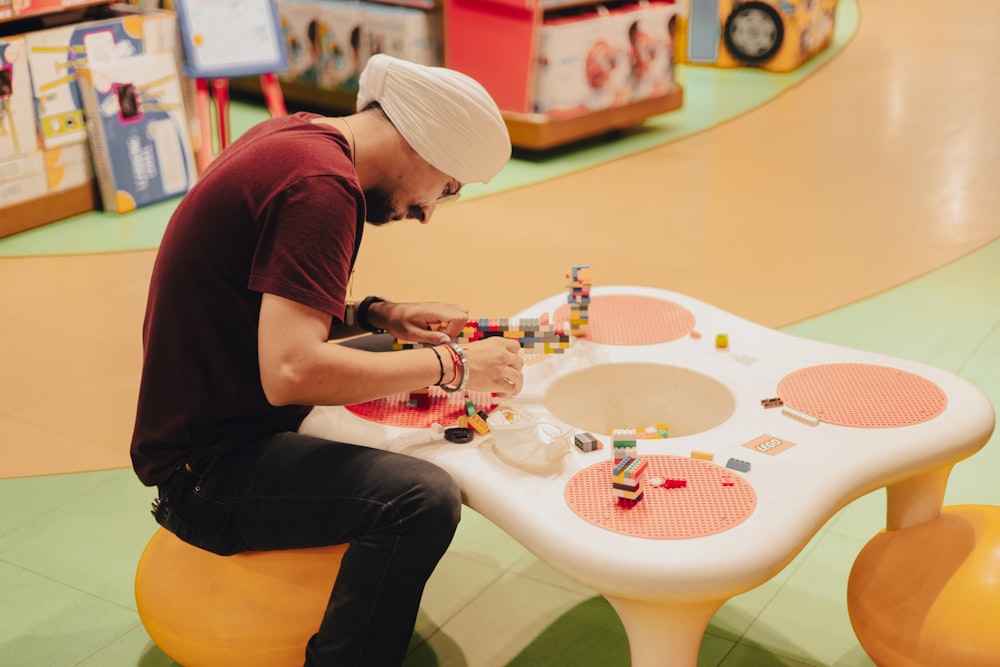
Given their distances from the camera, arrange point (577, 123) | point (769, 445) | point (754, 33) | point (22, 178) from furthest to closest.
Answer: point (754, 33) → point (577, 123) → point (22, 178) → point (769, 445)

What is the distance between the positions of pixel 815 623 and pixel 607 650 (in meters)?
0.47

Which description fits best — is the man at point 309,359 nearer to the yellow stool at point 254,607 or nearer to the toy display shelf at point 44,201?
the yellow stool at point 254,607

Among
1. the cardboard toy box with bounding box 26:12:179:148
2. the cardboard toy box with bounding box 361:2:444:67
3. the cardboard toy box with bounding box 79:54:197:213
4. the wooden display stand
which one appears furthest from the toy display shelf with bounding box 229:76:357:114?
the cardboard toy box with bounding box 26:12:179:148

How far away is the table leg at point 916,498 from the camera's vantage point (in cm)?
214

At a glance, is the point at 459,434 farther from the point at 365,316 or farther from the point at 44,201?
the point at 44,201

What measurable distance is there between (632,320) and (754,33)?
567 centimetres

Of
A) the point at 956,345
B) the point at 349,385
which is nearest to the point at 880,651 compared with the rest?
the point at 349,385

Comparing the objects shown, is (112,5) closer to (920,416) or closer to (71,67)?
(71,67)

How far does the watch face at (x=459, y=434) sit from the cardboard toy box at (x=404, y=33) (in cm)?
418

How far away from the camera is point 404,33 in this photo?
5.91m

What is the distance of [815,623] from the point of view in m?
2.38

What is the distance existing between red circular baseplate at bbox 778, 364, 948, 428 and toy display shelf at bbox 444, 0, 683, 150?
12.1 ft

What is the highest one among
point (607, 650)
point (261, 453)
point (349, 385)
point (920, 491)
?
point (349, 385)

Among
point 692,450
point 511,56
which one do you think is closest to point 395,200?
point 692,450
